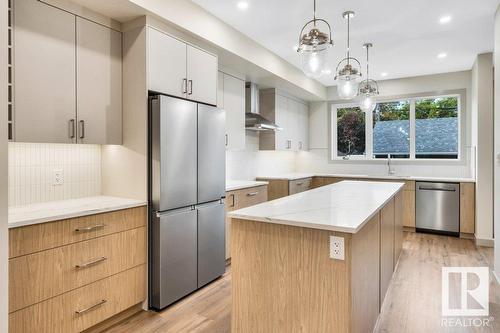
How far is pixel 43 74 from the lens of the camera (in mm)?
2156

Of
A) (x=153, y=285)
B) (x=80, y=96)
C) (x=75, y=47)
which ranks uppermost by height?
(x=75, y=47)

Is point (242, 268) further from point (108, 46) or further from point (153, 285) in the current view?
point (108, 46)

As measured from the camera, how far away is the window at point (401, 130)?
5531 millimetres

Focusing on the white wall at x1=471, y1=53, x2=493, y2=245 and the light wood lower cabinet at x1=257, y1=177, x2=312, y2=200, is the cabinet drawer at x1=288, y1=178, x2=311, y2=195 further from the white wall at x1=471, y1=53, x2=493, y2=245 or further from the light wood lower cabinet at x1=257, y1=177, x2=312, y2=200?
the white wall at x1=471, y1=53, x2=493, y2=245

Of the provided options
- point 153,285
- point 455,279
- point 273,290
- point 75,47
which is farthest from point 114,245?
point 455,279

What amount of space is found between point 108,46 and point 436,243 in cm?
488

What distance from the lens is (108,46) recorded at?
258cm

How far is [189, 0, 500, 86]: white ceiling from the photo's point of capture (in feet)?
9.82

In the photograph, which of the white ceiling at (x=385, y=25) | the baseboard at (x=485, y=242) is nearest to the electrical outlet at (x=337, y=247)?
the white ceiling at (x=385, y=25)

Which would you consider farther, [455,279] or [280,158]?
[280,158]

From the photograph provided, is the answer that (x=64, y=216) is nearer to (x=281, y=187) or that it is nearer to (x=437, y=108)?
(x=281, y=187)

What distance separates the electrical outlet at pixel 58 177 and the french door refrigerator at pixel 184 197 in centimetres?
73

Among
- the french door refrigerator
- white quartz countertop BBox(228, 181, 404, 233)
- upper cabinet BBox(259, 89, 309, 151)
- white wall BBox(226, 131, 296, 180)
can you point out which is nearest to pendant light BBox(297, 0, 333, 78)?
white quartz countertop BBox(228, 181, 404, 233)

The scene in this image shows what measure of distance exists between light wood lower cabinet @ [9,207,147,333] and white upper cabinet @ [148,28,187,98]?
3.53 ft
